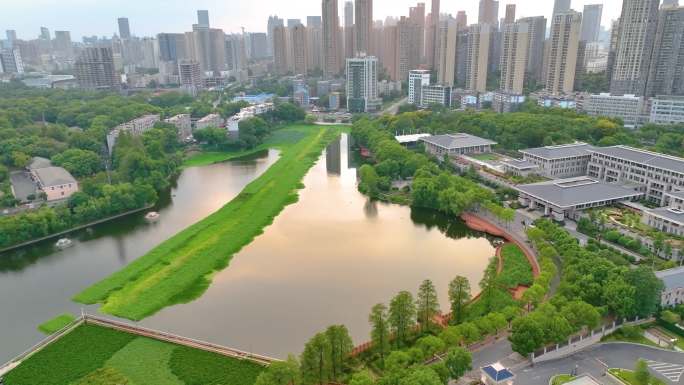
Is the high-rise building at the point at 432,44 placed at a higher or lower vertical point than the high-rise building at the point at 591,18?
lower

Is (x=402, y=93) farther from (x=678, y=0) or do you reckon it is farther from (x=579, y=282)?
(x=579, y=282)

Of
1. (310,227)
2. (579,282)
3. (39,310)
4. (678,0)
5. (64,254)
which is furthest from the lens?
(678,0)

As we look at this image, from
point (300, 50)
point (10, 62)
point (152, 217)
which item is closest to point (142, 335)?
point (152, 217)

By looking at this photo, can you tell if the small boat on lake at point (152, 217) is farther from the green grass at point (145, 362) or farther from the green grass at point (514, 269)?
the green grass at point (514, 269)

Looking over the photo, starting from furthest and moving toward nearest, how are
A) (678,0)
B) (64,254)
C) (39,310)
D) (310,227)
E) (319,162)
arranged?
(678,0), (319,162), (310,227), (64,254), (39,310)

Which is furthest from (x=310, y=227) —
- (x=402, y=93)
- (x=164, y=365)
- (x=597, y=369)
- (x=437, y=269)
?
(x=402, y=93)

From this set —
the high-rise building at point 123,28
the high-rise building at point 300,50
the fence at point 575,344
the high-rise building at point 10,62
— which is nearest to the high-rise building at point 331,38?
the high-rise building at point 300,50
